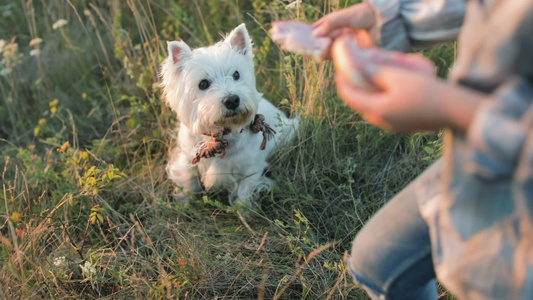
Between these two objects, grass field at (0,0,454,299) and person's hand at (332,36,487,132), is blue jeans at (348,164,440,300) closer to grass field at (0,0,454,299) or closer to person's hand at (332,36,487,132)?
person's hand at (332,36,487,132)

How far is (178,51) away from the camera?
277cm

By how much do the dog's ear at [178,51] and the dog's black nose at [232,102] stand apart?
15.3 inches

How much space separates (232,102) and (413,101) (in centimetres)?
177

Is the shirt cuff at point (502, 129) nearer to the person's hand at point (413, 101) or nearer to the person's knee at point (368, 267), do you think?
the person's hand at point (413, 101)

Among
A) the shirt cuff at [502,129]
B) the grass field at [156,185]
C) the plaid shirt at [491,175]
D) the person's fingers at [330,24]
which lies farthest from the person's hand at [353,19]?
the grass field at [156,185]

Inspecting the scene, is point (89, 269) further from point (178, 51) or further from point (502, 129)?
point (502, 129)

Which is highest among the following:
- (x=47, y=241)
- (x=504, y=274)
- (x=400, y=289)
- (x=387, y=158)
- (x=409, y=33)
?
(x=409, y=33)

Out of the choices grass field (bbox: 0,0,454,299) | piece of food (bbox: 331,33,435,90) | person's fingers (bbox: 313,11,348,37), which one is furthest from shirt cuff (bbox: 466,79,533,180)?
grass field (bbox: 0,0,454,299)

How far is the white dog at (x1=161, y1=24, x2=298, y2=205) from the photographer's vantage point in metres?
2.72

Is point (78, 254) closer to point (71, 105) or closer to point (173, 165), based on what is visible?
point (173, 165)

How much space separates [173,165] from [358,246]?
195 cm

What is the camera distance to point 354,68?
108 cm

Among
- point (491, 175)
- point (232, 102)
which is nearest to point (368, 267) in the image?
point (491, 175)

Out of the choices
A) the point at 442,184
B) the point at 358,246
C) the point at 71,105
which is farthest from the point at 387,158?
the point at 71,105
